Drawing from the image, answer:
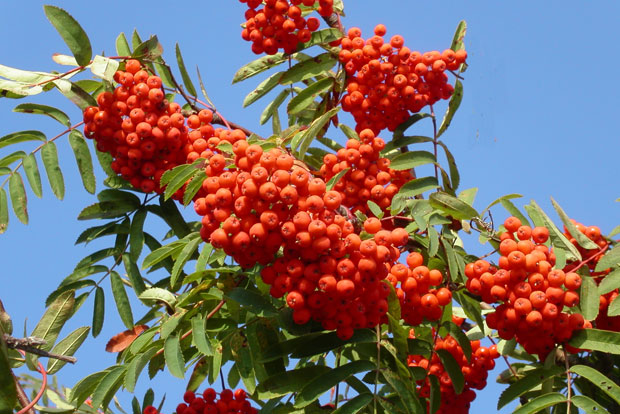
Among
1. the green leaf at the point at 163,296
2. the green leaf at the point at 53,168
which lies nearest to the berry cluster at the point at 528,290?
the green leaf at the point at 163,296

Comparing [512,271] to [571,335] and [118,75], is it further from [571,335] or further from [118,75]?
[118,75]

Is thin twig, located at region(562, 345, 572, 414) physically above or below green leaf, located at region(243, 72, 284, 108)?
below

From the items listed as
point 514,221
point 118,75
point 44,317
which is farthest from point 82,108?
point 514,221

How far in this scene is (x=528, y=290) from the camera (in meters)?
3.25

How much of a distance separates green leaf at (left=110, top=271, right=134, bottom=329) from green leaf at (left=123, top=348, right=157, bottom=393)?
755 mm

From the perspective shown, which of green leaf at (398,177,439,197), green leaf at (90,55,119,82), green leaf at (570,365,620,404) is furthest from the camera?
green leaf at (90,55,119,82)

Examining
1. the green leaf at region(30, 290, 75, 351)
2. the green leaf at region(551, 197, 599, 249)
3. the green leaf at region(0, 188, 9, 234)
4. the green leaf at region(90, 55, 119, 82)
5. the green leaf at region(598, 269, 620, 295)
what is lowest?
the green leaf at region(30, 290, 75, 351)

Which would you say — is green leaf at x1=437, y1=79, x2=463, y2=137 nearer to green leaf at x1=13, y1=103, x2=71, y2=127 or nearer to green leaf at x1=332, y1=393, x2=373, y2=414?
green leaf at x1=332, y1=393, x2=373, y2=414

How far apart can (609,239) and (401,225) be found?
100cm

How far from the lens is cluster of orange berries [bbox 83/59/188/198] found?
3.94 meters

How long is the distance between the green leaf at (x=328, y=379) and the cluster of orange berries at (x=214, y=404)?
1001 millimetres

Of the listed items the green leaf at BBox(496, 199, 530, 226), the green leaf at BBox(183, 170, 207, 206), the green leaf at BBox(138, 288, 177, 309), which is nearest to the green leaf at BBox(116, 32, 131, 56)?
the green leaf at BBox(183, 170, 207, 206)

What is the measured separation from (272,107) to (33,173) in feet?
5.10

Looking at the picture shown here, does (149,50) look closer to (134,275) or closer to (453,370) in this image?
(134,275)
